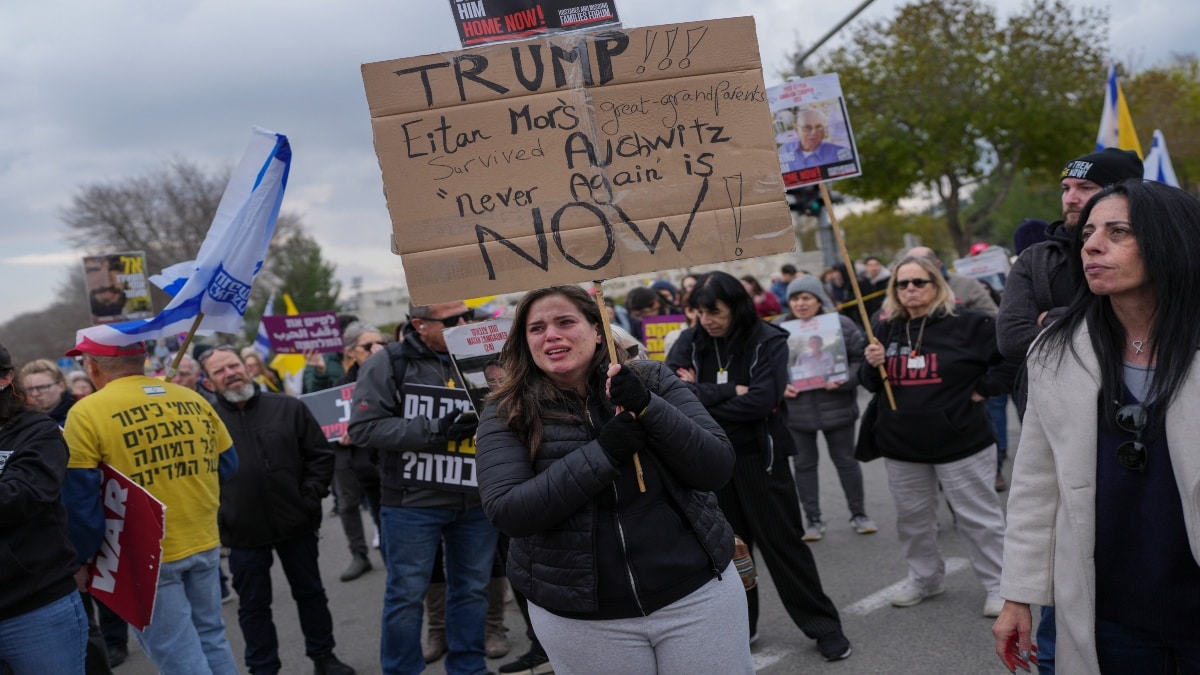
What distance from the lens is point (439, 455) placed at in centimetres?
486

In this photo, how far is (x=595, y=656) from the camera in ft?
9.48

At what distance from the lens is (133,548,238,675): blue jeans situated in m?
4.27

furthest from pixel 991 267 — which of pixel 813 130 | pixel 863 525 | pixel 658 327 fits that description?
pixel 813 130

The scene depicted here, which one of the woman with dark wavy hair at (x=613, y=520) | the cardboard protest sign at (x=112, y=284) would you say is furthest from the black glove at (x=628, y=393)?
the cardboard protest sign at (x=112, y=284)

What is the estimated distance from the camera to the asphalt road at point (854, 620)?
494 centimetres

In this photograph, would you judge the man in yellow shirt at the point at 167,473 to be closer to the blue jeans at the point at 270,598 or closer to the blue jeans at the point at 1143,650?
the blue jeans at the point at 270,598

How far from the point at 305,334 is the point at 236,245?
20.3 feet

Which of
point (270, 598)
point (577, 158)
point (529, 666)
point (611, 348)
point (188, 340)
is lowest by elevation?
point (529, 666)

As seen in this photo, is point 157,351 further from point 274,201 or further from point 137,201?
point 137,201

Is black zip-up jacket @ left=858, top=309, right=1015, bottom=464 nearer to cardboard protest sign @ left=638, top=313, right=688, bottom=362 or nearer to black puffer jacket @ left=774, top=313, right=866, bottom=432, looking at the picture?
black puffer jacket @ left=774, top=313, right=866, bottom=432

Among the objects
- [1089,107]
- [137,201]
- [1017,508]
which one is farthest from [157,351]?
[137,201]

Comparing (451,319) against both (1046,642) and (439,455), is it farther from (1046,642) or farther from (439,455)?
(1046,642)

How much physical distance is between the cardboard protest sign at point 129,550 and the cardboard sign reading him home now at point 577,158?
1.95 meters

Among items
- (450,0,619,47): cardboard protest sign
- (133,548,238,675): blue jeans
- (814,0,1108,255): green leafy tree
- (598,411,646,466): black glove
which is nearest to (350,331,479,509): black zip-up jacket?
(133,548,238,675): blue jeans
